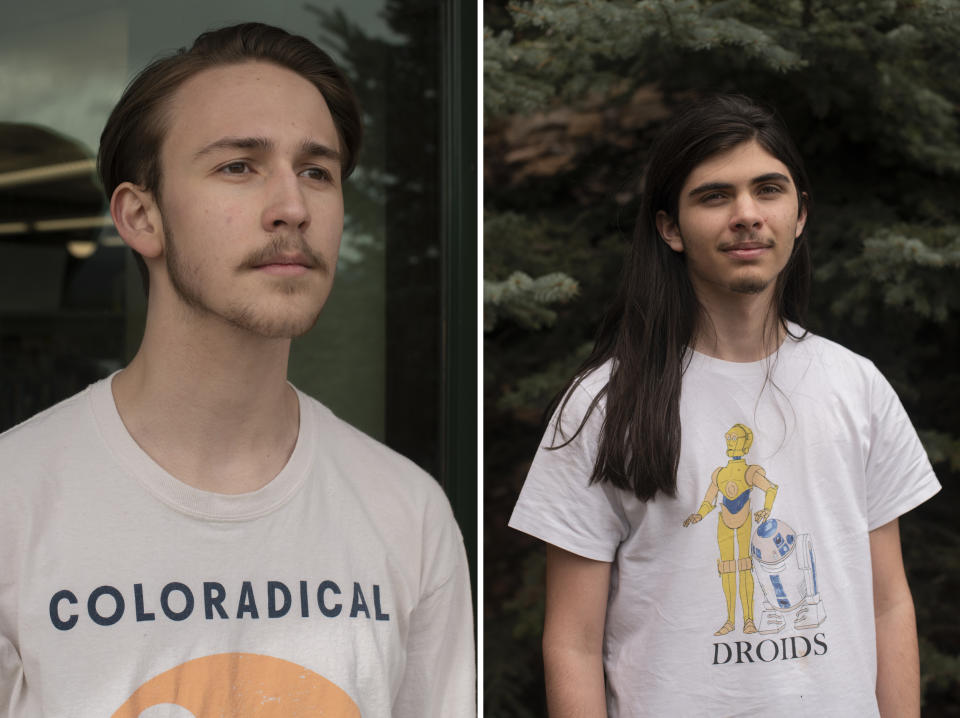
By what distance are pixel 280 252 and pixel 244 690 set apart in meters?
0.66

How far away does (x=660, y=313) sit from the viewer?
2004 millimetres

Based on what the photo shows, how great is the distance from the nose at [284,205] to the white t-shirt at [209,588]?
368 mm

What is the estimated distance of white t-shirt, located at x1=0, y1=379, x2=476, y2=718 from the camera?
4.56 ft

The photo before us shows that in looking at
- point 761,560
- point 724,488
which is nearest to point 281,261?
point 724,488

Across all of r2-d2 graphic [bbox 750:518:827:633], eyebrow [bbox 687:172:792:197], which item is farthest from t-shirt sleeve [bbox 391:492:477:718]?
eyebrow [bbox 687:172:792:197]

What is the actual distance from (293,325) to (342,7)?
148 centimetres

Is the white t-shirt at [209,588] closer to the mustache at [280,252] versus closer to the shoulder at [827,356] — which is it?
the mustache at [280,252]

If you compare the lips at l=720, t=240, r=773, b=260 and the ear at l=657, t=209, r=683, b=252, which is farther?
the ear at l=657, t=209, r=683, b=252

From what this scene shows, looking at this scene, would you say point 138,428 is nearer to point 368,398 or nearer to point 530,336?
point 368,398

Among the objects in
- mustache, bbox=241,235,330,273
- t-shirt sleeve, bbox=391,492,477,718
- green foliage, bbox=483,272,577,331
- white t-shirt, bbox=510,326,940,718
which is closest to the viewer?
mustache, bbox=241,235,330,273

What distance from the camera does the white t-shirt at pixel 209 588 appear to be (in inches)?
54.7

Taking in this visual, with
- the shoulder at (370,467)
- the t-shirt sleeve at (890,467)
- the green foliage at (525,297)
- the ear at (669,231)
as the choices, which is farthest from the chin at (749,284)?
the green foliage at (525,297)

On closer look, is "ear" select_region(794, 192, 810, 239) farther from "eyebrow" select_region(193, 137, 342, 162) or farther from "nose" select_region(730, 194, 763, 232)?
"eyebrow" select_region(193, 137, 342, 162)

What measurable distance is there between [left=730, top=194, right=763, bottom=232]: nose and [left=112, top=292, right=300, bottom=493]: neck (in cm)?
91
